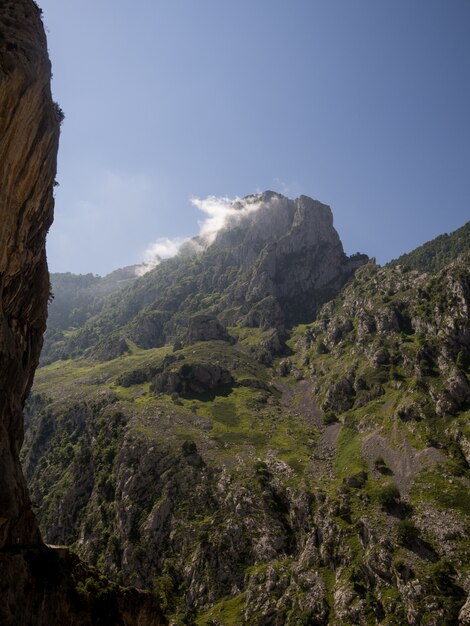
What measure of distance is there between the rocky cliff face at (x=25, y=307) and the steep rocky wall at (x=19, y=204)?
0.28 ft

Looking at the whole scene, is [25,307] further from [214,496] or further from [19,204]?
[214,496]

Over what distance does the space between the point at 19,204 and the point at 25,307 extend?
1463 cm

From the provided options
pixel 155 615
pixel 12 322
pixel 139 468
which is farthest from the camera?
pixel 139 468

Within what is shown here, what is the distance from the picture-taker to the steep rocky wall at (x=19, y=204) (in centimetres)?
3612

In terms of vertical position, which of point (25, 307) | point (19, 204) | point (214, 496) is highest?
point (19, 204)

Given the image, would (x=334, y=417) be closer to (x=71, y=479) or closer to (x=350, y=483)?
(x=350, y=483)

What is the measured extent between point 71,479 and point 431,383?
462 ft

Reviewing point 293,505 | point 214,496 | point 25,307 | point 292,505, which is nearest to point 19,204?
point 25,307

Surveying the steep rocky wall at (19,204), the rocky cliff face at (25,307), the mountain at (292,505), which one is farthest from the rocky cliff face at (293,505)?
the steep rocky wall at (19,204)

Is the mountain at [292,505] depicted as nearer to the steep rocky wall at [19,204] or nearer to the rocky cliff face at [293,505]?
the rocky cliff face at [293,505]

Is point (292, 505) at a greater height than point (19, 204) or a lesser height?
lesser

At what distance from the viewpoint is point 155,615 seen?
59.3 metres

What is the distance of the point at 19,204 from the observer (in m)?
41.1

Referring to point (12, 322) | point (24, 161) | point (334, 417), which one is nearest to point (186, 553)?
point (334, 417)
